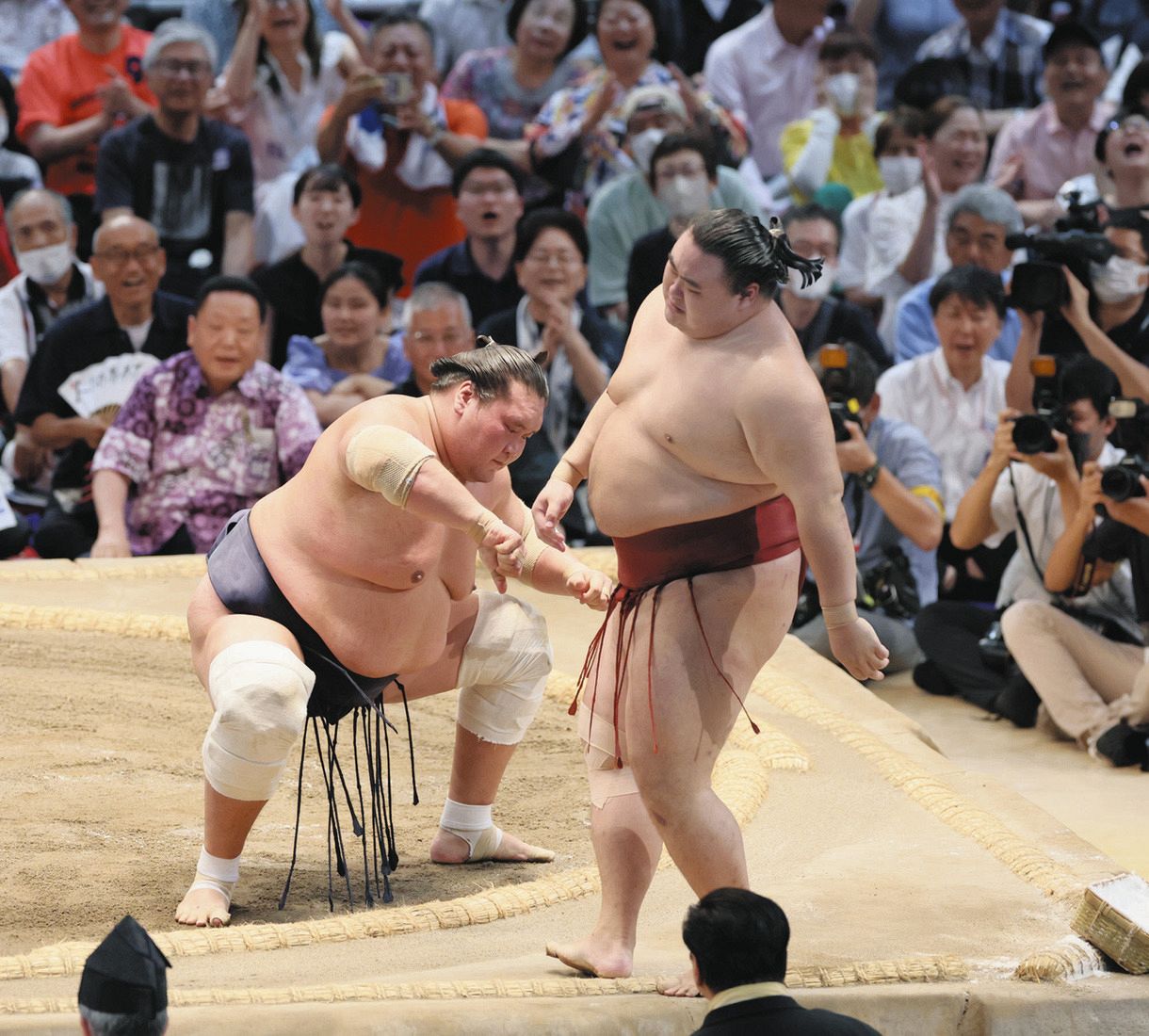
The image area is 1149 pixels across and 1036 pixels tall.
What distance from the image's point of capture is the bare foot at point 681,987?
198cm

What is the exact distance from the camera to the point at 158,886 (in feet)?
8.27

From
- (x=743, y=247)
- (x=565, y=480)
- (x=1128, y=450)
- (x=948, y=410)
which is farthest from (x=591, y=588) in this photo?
(x=948, y=410)

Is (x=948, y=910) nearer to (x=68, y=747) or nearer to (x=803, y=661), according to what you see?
(x=803, y=661)

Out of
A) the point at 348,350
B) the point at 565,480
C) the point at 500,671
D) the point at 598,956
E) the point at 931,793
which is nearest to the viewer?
the point at 598,956

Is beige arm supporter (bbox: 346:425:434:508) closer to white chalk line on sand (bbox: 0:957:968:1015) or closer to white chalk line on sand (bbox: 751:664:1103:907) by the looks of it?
white chalk line on sand (bbox: 0:957:968:1015)

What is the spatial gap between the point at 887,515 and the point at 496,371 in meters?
2.08

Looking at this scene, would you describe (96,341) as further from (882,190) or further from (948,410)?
(882,190)

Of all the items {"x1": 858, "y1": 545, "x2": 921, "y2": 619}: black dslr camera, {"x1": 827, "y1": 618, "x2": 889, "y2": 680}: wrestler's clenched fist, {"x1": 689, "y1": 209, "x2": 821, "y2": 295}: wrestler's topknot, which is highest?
{"x1": 689, "y1": 209, "x2": 821, "y2": 295}: wrestler's topknot

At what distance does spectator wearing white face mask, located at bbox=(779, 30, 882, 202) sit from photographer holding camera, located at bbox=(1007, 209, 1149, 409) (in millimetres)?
1075

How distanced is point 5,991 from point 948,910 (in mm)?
1216

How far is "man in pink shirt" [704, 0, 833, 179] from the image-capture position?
5.84m

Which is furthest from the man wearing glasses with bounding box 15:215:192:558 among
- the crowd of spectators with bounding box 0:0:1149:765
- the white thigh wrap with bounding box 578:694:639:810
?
the white thigh wrap with bounding box 578:694:639:810

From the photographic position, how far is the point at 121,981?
1.44 metres

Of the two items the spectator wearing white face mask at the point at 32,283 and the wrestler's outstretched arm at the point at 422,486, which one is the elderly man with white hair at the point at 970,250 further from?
the wrestler's outstretched arm at the point at 422,486
